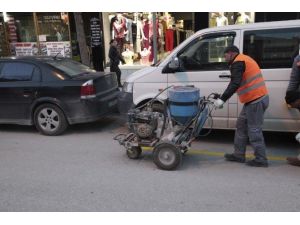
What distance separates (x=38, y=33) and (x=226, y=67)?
995 cm

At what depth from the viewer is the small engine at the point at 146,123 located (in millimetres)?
5199

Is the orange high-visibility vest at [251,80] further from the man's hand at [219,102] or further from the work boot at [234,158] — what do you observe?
the work boot at [234,158]

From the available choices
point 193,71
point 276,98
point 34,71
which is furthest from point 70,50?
point 276,98

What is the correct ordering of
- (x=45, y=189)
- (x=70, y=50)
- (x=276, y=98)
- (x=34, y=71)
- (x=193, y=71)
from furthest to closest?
1. (x=70, y=50)
2. (x=34, y=71)
3. (x=193, y=71)
4. (x=276, y=98)
5. (x=45, y=189)

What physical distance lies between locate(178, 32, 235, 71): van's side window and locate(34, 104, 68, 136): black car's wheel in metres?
2.62

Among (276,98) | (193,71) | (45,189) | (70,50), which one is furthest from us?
(70,50)

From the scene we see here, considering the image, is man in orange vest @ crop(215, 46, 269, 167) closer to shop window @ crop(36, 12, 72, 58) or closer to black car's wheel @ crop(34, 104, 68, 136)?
black car's wheel @ crop(34, 104, 68, 136)

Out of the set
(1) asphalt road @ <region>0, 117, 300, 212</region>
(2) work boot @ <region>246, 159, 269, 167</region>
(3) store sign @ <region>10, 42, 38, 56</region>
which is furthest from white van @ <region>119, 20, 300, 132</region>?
(3) store sign @ <region>10, 42, 38, 56</region>

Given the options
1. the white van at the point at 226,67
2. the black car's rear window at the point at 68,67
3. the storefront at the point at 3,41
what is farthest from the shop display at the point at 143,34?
the white van at the point at 226,67

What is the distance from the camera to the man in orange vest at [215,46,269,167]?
4.84 metres
